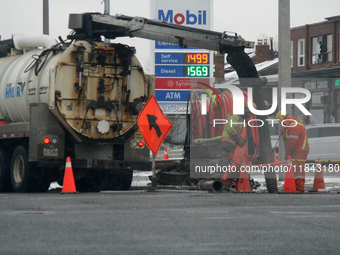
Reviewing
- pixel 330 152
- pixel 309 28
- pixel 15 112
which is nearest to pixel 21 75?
pixel 15 112

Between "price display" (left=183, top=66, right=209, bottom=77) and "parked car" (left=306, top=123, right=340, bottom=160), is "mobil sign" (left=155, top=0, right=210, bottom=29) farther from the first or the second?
"parked car" (left=306, top=123, right=340, bottom=160)

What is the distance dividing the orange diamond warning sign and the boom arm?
1948 mm

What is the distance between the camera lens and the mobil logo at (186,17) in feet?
70.3

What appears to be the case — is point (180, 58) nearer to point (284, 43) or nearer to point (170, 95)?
point (170, 95)

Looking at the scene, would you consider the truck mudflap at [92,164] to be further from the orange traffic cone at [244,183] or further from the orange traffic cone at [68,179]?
the orange traffic cone at [244,183]

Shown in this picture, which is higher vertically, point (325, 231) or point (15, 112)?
point (15, 112)

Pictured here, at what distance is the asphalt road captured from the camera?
17.7 ft

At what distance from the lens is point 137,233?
6133 mm

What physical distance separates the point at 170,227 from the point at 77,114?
657 cm

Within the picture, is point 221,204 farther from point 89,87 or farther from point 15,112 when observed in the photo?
point 15,112

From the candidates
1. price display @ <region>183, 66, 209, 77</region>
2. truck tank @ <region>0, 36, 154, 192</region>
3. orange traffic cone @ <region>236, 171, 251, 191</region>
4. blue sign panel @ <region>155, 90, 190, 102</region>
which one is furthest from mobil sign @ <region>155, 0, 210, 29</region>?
orange traffic cone @ <region>236, 171, 251, 191</region>

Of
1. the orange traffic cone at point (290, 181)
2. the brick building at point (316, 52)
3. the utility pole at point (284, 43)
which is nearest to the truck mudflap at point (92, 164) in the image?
the orange traffic cone at point (290, 181)

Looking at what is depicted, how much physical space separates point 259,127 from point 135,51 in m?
3.26

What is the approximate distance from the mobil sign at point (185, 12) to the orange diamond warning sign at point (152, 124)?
8939 mm
